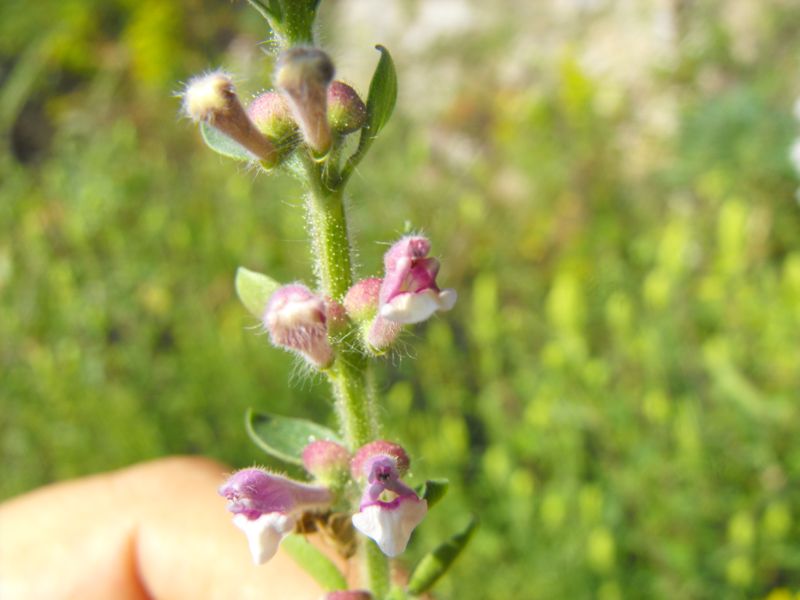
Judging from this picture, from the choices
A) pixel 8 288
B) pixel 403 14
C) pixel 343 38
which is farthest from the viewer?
pixel 403 14

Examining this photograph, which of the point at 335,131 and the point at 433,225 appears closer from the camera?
the point at 335,131

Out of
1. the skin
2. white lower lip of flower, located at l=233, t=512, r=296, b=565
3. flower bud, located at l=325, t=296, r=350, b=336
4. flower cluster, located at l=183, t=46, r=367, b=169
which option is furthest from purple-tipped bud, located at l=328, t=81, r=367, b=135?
the skin

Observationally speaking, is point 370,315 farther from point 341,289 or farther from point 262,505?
point 262,505

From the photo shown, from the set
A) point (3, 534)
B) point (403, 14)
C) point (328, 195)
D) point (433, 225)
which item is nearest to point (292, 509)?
point (328, 195)

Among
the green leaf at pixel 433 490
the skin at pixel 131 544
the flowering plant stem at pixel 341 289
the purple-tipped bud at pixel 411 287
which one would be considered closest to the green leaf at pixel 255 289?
the flowering plant stem at pixel 341 289

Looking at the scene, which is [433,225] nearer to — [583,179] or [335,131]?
[583,179]

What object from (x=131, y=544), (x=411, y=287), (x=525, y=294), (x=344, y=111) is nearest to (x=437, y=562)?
(x=411, y=287)
